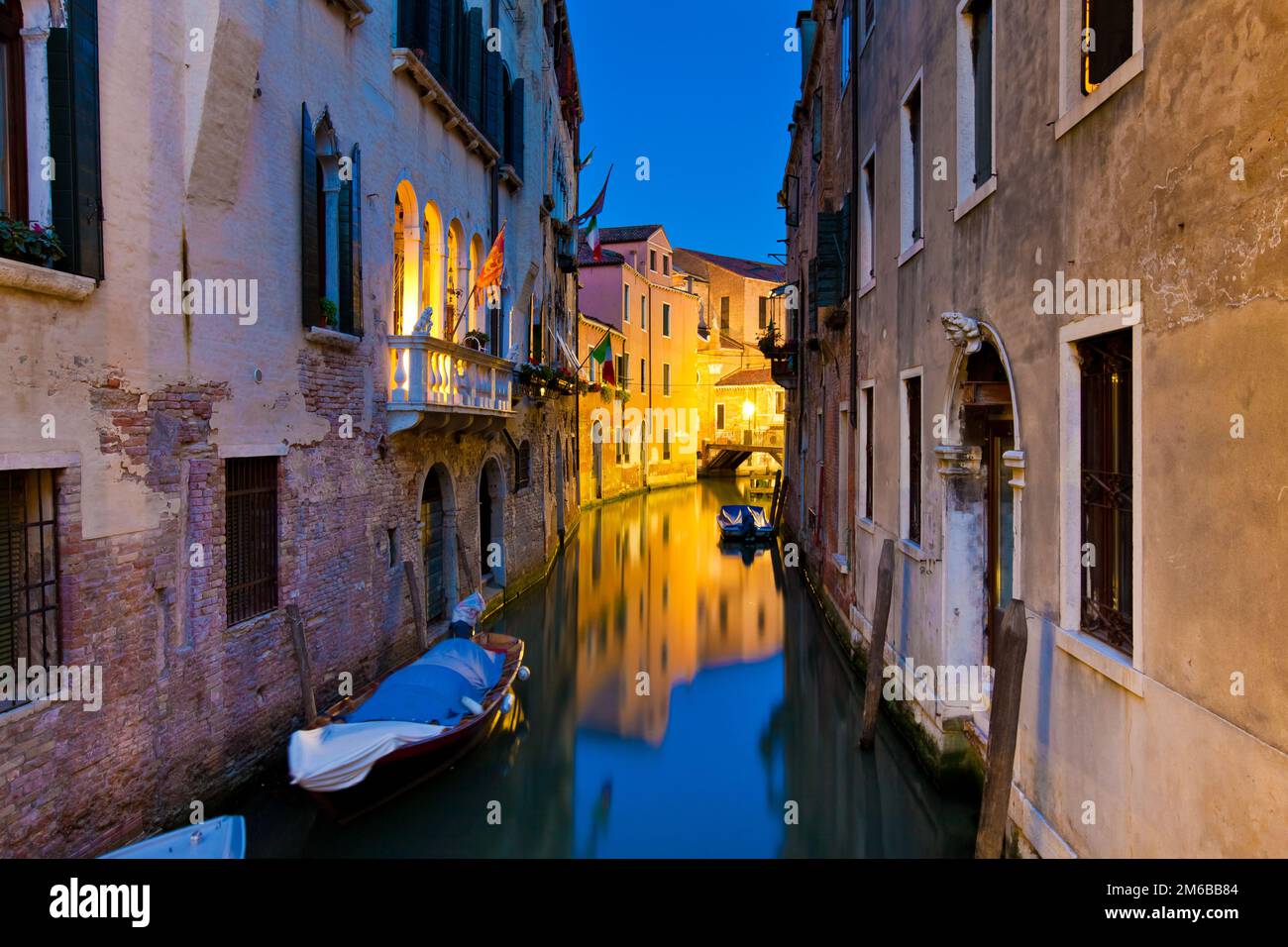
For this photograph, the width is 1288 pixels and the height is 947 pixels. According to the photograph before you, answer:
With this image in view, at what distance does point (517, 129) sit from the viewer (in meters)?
12.7

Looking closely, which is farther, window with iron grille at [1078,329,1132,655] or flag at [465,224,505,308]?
flag at [465,224,505,308]

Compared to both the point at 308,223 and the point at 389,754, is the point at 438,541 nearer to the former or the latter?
the point at 308,223

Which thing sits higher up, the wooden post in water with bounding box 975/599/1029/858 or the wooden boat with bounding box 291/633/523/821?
the wooden post in water with bounding box 975/599/1029/858

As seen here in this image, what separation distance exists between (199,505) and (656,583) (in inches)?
429

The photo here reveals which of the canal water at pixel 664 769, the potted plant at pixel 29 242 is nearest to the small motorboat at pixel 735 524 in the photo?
the canal water at pixel 664 769

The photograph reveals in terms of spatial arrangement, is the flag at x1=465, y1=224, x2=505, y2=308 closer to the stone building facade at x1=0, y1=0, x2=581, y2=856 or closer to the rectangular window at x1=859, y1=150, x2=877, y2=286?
the stone building facade at x1=0, y1=0, x2=581, y2=856

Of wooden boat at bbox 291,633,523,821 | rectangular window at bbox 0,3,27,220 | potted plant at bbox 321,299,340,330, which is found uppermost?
rectangular window at bbox 0,3,27,220

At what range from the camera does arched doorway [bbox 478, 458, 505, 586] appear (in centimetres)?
1211

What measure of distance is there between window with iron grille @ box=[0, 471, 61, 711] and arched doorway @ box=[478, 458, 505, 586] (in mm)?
7883

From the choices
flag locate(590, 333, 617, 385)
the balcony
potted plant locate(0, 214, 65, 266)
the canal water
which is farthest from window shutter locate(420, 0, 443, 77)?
flag locate(590, 333, 617, 385)

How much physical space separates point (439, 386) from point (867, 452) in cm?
451

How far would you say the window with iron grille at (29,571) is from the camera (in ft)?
12.9

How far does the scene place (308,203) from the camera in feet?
20.8

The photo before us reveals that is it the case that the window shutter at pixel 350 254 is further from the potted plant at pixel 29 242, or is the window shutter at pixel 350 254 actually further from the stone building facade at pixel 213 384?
the potted plant at pixel 29 242
